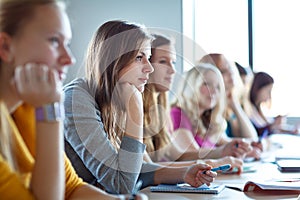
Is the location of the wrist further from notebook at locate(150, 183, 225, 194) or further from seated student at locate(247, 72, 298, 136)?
seated student at locate(247, 72, 298, 136)

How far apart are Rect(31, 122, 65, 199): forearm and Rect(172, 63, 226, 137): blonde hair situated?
1832 mm

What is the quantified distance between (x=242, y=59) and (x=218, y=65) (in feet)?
5.06

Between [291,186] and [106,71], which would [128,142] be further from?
[291,186]

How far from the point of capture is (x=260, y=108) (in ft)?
12.1

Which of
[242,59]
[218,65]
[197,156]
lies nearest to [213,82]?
[218,65]

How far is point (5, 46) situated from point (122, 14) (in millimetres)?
3022

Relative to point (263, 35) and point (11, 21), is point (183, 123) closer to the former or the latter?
point (11, 21)

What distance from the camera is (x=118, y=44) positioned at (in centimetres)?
150

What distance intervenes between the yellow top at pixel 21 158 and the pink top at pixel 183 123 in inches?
60.5

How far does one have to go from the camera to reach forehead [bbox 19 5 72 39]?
35.3 inches

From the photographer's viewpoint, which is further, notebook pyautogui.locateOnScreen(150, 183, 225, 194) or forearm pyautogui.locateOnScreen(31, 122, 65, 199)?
notebook pyautogui.locateOnScreen(150, 183, 225, 194)

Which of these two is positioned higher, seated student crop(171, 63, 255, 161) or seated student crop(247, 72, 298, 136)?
seated student crop(171, 63, 255, 161)

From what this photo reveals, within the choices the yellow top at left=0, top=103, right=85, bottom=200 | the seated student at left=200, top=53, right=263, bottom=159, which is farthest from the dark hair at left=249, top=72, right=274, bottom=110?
the yellow top at left=0, top=103, right=85, bottom=200

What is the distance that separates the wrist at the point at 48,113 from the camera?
2.86 ft
